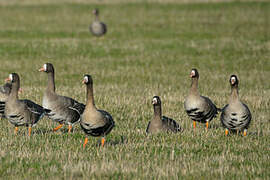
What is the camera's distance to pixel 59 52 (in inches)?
1287

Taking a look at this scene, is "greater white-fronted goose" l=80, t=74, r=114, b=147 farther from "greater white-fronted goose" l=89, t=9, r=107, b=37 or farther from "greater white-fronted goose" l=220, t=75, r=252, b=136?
"greater white-fronted goose" l=89, t=9, r=107, b=37

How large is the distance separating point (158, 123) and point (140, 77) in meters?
12.5

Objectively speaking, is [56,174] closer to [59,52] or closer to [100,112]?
[100,112]

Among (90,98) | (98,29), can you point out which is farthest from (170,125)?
(98,29)

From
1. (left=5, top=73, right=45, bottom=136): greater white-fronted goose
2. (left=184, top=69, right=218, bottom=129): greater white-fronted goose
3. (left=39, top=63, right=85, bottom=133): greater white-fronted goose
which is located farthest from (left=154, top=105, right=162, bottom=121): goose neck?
(left=5, top=73, right=45, bottom=136): greater white-fronted goose

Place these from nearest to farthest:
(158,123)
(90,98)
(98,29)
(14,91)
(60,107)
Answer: (90,98)
(14,91)
(60,107)
(158,123)
(98,29)

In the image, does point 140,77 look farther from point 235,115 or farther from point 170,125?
point 235,115

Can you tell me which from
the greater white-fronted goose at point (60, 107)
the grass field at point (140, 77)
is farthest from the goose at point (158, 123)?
the greater white-fronted goose at point (60, 107)

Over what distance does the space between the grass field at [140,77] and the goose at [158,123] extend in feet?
0.89

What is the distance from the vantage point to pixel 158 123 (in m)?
12.6

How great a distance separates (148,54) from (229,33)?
11.1 m

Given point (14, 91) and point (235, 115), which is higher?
point (14, 91)

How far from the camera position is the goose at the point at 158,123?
1236 cm

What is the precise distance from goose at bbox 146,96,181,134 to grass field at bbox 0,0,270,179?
27 centimetres
